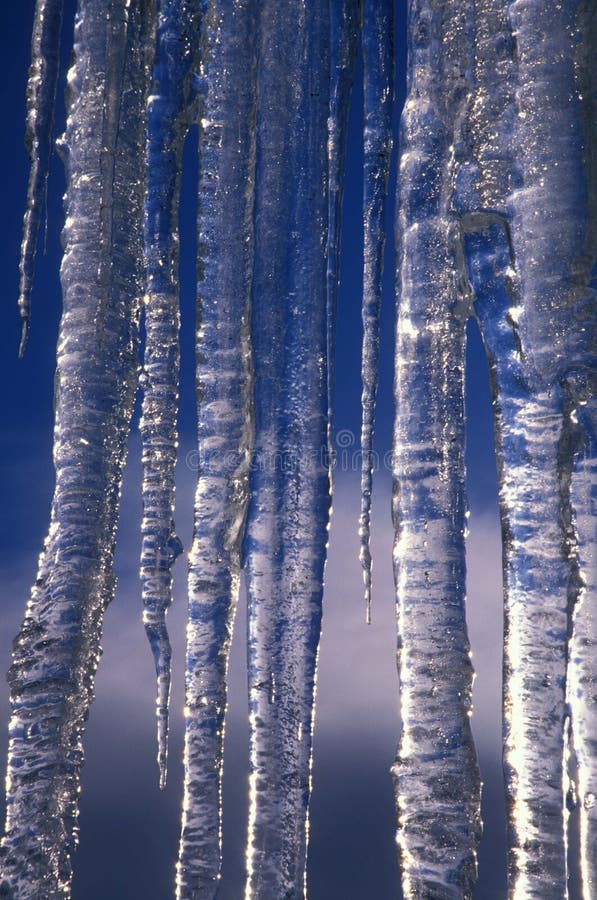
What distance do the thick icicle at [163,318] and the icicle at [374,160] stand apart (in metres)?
0.42

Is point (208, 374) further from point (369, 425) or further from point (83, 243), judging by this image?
point (83, 243)

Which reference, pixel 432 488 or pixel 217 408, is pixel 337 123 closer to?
pixel 217 408

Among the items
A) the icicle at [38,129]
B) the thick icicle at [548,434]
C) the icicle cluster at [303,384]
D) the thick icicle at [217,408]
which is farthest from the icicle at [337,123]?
the icicle at [38,129]

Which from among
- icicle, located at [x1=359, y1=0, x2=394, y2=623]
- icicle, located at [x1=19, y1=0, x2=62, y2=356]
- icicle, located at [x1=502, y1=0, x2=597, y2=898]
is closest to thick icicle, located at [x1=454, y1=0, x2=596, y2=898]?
icicle, located at [x1=502, y1=0, x2=597, y2=898]

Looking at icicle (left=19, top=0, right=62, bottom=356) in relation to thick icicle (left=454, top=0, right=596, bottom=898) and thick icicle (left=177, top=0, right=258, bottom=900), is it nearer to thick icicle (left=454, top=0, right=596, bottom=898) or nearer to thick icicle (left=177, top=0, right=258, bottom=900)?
thick icicle (left=177, top=0, right=258, bottom=900)

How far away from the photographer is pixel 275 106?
1.79 metres

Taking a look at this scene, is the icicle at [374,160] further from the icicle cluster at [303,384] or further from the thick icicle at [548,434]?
the thick icicle at [548,434]

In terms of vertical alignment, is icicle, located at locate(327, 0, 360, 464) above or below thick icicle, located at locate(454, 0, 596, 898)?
above

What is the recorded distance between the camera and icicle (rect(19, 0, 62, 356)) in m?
1.97

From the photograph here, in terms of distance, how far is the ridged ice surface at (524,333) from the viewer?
1240 millimetres

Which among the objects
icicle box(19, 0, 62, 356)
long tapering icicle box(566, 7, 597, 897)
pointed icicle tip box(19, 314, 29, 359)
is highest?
icicle box(19, 0, 62, 356)

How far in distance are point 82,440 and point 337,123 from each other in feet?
2.94

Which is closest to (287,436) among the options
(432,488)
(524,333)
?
(432,488)

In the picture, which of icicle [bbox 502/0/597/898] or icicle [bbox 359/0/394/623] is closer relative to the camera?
icicle [bbox 502/0/597/898]
